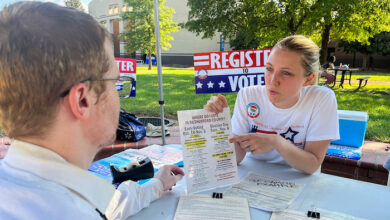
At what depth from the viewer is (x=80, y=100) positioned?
0.64 meters

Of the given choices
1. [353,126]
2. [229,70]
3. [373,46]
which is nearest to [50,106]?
[229,70]

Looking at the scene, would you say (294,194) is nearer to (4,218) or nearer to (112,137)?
(112,137)

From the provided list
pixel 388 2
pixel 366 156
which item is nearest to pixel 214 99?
pixel 366 156

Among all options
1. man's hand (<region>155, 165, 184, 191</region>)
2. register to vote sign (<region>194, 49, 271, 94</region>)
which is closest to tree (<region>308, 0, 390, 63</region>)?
register to vote sign (<region>194, 49, 271, 94</region>)

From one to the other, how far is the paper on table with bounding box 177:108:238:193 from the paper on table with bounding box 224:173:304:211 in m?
0.08

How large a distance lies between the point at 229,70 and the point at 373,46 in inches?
935

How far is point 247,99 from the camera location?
184cm

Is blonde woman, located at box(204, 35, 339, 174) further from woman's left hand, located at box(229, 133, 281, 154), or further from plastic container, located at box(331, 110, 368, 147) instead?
plastic container, located at box(331, 110, 368, 147)

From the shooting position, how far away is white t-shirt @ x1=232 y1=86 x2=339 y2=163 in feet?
5.23

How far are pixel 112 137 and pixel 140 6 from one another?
78.8 ft

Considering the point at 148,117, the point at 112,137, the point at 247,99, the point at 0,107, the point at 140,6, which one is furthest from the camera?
the point at 140,6

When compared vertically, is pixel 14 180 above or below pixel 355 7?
below

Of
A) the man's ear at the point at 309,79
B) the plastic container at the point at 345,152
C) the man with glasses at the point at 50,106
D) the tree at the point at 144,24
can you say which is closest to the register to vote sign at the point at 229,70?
the plastic container at the point at 345,152

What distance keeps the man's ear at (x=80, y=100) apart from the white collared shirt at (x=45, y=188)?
0.10 m
